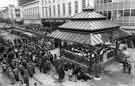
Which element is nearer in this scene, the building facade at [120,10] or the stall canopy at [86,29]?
the stall canopy at [86,29]

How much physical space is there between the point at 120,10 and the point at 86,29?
19.2 meters

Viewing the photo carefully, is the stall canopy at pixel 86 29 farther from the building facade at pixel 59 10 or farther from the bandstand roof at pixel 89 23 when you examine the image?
the building facade at pixel 59 10

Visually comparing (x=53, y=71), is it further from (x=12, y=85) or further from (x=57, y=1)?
(x=57, y=1)

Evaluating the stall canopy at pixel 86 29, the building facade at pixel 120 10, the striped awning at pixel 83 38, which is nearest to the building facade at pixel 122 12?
the building facade at pixel 120 10

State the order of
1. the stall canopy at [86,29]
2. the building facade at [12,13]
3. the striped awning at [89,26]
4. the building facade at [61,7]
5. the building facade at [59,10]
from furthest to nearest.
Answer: the building facade at [12,13], the building facade at [59,10], the building facade at [61,7], the striped awning at [89,26], the stall canopy at [86,29]

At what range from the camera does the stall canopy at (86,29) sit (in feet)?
42.2

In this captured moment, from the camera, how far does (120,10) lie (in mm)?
28984

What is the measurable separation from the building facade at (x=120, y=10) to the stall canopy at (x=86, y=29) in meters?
13.8

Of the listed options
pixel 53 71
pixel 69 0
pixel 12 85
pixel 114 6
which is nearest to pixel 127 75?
pixel 53 71

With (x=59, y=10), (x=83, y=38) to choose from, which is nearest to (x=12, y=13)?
(x=59, y=10)

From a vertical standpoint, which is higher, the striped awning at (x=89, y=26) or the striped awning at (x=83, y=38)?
the striped awning at (x=89, y=26)

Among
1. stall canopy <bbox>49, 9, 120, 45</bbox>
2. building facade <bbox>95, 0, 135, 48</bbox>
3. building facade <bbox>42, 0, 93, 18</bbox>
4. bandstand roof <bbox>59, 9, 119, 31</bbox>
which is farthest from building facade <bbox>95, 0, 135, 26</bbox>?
bandstand roof <bbox>59, 9, 119, 31</bbox>

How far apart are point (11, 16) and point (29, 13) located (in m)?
27.7

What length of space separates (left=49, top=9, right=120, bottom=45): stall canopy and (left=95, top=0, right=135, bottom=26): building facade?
13.8m
